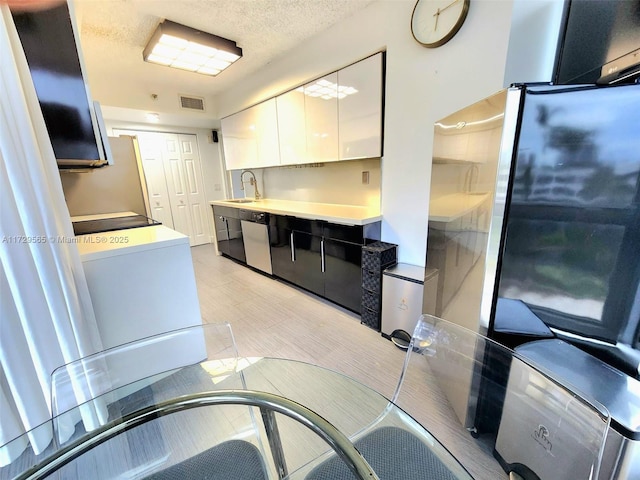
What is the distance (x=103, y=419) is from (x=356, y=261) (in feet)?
6.11

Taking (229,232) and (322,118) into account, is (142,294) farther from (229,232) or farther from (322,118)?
(229,232)

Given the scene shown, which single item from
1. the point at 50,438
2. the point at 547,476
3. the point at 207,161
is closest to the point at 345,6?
the point at 547,476

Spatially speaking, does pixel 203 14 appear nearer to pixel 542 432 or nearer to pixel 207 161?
pixel 207 161

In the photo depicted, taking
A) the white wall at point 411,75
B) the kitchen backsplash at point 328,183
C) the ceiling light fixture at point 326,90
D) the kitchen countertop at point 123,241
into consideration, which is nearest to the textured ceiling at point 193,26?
the white wall at point 411,75

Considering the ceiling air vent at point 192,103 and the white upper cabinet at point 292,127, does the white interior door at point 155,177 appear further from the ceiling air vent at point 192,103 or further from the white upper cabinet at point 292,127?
the white upper cabinet at point 292,127

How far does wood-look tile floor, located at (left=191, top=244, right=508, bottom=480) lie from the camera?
1278 millimetres

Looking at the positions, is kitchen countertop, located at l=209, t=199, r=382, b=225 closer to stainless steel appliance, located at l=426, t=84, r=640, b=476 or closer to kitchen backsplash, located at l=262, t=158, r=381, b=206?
kitchen backsplash, located at l=262, t=158, r=381, b=206

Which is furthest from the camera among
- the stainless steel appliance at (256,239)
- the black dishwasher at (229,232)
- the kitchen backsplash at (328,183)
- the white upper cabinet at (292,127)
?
the black dishwasher at (229,232)

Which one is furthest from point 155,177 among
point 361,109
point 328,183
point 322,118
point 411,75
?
point 411,75

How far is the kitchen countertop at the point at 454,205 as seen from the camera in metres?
1.10

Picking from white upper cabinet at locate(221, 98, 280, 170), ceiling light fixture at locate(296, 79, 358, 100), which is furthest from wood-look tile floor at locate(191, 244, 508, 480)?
ceiling light fixture at locate(296, 79, 358, 100)

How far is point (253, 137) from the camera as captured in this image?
11.6 feet

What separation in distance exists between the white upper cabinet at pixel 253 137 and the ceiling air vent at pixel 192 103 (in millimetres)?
469

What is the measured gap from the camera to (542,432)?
A: 0.92 metres
